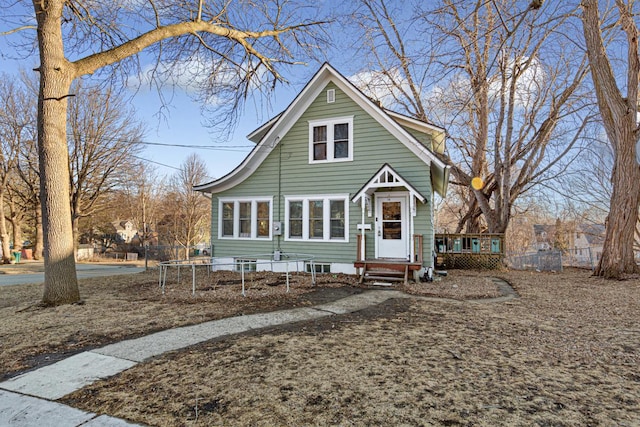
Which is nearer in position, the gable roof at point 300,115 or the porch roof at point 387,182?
the porch roof at point 387,182

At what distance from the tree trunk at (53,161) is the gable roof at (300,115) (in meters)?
5.78

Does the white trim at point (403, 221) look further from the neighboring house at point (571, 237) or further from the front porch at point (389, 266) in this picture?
the neighboring house at point (571, 237)

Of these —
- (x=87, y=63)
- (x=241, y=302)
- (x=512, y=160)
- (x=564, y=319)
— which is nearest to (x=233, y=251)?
(x=241, y=302)

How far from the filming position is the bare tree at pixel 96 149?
69.7ft

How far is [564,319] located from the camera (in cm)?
573

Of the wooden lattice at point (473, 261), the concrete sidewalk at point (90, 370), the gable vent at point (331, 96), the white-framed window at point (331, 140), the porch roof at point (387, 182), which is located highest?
the gable vent at point (331, 96)

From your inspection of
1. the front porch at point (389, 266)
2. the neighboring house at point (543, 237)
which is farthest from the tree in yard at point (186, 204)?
the neighboring house at point (543, 237)

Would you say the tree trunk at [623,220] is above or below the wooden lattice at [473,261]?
above

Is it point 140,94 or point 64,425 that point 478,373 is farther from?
point 140,94

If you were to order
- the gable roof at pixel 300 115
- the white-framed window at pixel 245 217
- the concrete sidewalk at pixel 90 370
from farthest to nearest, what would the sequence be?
the white-framed window at pixel 245 217 < the gable roof at pixel 300 115 < the concrete sidewalk at pixel 90 370

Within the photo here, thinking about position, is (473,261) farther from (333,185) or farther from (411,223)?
(333,185)

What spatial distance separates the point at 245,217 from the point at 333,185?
11.9 ft

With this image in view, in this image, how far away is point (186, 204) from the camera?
34.6m

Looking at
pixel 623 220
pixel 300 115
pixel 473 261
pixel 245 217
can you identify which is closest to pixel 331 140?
pixel 300 115
